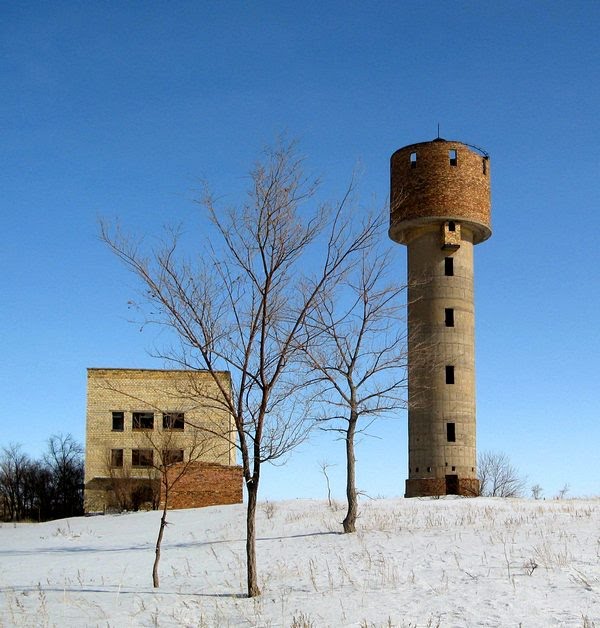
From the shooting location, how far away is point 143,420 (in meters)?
49.2

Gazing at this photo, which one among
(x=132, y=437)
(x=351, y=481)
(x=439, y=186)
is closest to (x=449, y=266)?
(x=439, y=186)

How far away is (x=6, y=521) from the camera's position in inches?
2028

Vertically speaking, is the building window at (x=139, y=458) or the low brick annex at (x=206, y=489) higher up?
the building window at (x=139, y=458)

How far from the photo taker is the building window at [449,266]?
42750 mm

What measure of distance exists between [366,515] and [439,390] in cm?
1181

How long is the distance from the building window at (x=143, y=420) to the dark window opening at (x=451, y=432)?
53.2 feet

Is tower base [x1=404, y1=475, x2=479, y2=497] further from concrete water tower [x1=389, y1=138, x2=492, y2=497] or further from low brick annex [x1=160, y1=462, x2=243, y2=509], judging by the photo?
low brick annex [x1=160, y1=462, x2=243, y2=509]

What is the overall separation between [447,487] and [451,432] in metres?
2.49

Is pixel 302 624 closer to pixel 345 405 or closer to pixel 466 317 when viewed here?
pixel 345 405

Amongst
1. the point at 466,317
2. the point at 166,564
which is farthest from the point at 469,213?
the point at 166,564

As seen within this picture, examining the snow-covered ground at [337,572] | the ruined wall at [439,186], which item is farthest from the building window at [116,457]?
the ruined wall at [439,186]

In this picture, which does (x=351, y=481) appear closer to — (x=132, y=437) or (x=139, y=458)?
(x=139, y=458)

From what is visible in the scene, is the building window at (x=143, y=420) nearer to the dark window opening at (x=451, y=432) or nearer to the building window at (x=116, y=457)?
the building window at (x=116, y=457)

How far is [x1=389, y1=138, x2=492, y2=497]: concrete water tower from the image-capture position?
41219 millimetres
